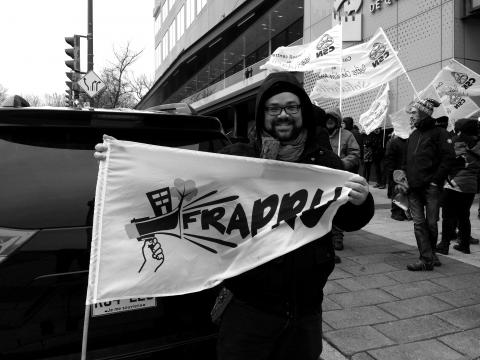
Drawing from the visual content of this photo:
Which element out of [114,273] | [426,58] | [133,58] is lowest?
[114,273]

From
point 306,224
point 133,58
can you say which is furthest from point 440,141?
point 133,58

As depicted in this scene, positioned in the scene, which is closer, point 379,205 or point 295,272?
point 295,272

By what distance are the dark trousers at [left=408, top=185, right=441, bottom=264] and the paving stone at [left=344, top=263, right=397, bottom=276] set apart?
1.43ft

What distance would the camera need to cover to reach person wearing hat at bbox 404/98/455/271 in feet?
17.4

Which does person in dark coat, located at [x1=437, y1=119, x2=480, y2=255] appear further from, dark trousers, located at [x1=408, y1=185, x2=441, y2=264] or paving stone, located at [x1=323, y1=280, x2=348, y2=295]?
paving stone, located at [x1=323, y1=280, x2=348, y2=295]

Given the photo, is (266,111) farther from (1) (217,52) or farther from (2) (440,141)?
(1) (217,52)

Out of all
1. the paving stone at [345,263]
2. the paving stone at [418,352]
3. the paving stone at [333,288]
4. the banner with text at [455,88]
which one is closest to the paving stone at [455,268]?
the paving stone at [345,263]

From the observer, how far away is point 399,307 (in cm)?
422

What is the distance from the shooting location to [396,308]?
4195 mm

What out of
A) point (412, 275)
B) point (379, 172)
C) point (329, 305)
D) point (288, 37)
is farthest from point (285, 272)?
point (288, 37)

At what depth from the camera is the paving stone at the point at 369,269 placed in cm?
535

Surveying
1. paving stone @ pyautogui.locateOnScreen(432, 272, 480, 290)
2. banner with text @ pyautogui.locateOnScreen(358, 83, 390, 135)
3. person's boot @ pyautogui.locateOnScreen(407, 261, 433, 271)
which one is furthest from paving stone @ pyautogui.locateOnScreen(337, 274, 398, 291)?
banner with text @ pyautogui.locateOnScreen(358, 83, 390, 135)

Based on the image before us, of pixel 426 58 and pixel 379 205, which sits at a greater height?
pixel 426 58

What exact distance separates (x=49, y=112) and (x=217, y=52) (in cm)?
2955
